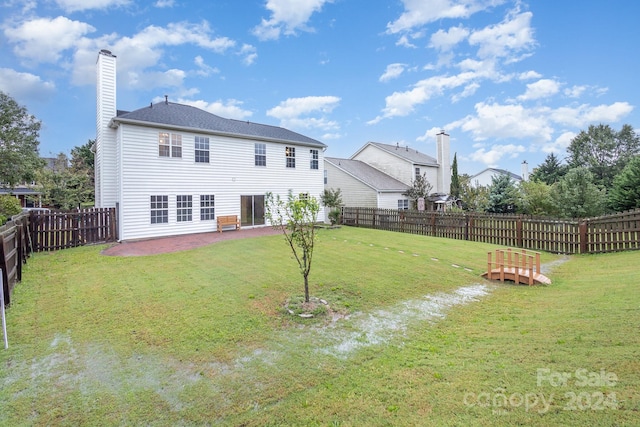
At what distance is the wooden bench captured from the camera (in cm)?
1788

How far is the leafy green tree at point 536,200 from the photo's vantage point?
22203 millimetres

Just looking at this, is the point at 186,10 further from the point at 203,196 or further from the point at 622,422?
the point at 622,422

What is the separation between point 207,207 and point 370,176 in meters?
15.7

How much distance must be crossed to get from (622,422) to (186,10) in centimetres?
2194

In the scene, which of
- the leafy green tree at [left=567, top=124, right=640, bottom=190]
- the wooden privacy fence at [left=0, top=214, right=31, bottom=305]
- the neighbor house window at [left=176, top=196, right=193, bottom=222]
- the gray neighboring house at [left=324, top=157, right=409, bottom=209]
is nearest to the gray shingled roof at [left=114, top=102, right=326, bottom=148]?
the neighbor house window at [left=176, top=196, right=193, bottom=222]

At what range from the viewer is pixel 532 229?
546 inches

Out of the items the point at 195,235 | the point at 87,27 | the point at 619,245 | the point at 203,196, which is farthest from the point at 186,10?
the point at 619,245

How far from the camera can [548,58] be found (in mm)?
18016

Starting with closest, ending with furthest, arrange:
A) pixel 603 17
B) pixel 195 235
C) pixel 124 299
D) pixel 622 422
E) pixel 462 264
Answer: pixel 622 422
pixel 124 299
pixel 462 264
pixel 603 17
pixel 195 235

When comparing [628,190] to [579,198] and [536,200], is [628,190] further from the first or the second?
[536,200]

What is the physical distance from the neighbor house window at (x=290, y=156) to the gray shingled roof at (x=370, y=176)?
7025 millimetres

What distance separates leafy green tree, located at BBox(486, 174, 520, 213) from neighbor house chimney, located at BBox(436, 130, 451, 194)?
18.8ft

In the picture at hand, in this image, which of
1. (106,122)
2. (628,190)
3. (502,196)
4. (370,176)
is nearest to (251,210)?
(106,122)

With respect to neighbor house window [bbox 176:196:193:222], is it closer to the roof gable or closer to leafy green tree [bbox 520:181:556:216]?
the roof gable
